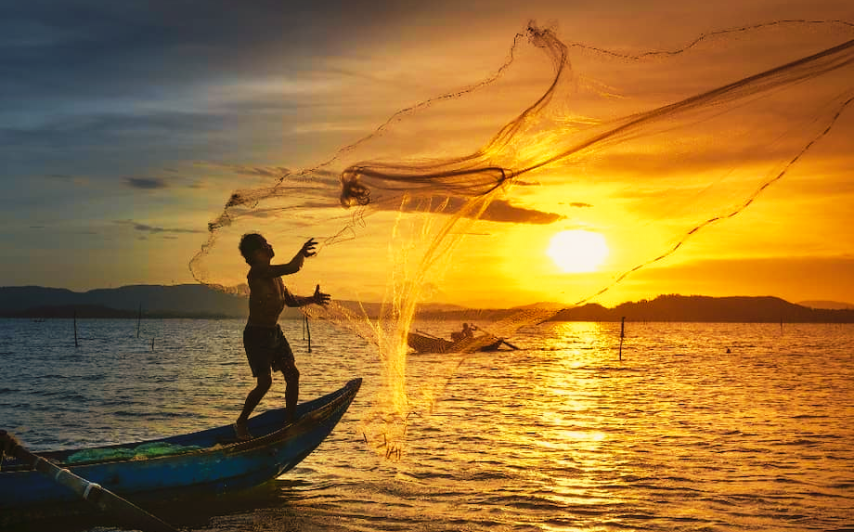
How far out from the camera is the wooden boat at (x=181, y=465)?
9.73 meters

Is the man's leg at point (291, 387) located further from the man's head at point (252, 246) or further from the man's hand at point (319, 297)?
the man's head at point (252, 246)

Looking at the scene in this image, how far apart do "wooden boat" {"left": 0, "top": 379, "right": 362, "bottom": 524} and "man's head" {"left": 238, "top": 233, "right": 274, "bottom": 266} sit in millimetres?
2566

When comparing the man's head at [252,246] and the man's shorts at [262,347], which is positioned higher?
the man's head at [252,246]

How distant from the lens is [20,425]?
894 inches

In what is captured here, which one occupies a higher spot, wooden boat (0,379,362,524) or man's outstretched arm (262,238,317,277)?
man's outstretched arm (262,238,317,277)

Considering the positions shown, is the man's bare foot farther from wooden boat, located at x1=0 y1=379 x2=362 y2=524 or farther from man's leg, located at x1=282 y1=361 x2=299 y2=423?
man's leg, located at x1=282 y1=361 x2=299 y2=423

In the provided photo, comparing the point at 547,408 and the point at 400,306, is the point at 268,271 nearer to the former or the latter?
the point at 400,306

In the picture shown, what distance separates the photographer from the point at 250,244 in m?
10.3

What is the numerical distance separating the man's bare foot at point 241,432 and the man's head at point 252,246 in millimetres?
2377

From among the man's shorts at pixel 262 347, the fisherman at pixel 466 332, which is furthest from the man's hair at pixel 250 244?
the fisherman at pixel 466 332

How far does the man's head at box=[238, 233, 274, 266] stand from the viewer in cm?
1030

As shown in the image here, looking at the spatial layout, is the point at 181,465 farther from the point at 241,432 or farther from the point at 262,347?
the point at 262,347

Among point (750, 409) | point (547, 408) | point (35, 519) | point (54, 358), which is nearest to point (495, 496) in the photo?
point (35, 519)

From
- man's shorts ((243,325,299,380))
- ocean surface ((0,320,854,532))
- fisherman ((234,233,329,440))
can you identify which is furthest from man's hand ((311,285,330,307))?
ocean surface ((0,320,854,532))
